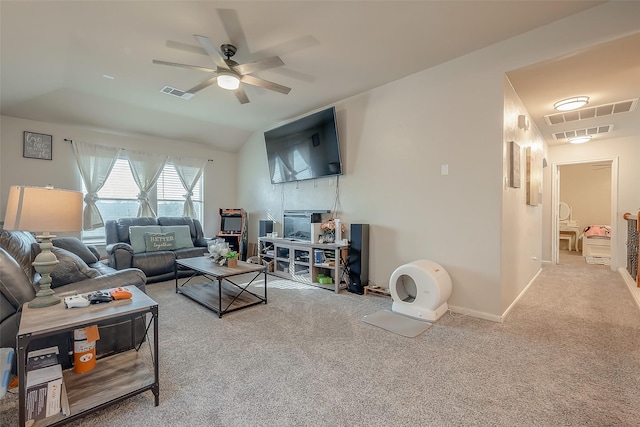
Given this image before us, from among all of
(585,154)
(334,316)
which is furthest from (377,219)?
(585,154)

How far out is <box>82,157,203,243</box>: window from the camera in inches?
197

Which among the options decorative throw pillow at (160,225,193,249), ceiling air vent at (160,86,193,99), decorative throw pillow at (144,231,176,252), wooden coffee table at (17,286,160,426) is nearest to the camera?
wooden coffee table at (17,286,160,426)

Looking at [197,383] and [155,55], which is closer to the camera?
[197,383]

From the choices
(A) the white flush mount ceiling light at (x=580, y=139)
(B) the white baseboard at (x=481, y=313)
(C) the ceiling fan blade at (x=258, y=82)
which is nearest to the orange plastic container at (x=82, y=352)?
(C) the ceiling fan blade at (x=258, y=82)

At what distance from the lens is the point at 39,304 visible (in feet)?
5.37

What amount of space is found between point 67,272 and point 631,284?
682cm

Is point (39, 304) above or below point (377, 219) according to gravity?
below

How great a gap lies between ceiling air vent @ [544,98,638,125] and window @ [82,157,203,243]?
6.63 meters

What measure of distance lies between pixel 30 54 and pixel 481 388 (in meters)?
5.07

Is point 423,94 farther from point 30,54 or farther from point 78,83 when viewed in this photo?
point 78,83

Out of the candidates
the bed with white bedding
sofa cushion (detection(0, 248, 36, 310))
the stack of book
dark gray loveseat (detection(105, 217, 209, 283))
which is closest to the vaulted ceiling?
dark gray loveseat (detection(105, 217, 209, 283))

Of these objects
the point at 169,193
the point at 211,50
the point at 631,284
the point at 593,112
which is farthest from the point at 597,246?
the point at 169,193

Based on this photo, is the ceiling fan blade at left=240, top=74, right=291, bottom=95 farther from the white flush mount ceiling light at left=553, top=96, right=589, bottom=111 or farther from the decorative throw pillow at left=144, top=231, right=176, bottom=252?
the white flush mount ceiling light at left=553, top=96, right=589, bottom=111

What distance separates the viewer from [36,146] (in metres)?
4.42
